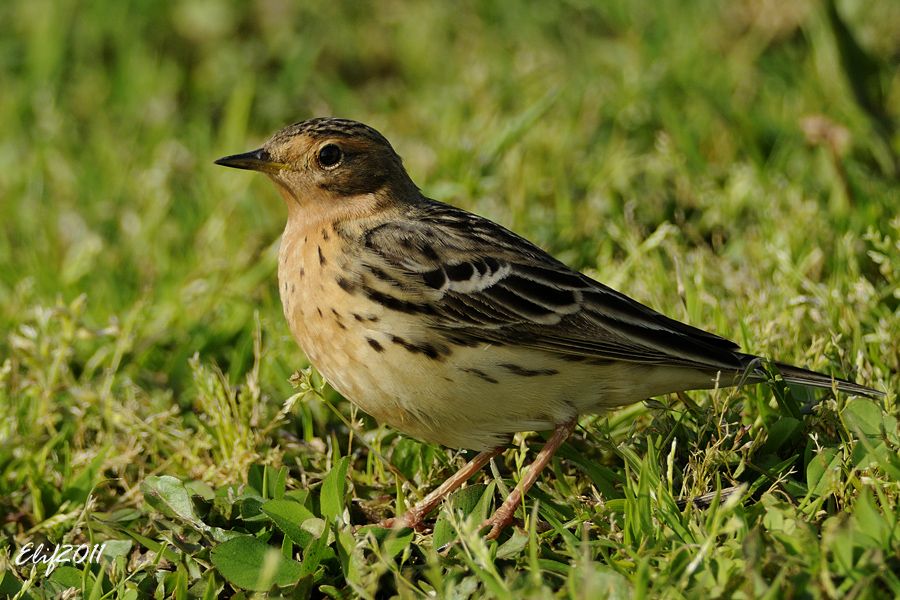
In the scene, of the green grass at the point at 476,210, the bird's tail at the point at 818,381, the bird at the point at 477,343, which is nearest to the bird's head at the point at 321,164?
the bird at the point at 477,343

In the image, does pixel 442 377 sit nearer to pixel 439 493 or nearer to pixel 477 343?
pixel 477 343

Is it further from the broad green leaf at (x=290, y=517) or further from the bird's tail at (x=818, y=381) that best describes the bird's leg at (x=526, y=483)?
the bird's tail at (x=818, y=381)

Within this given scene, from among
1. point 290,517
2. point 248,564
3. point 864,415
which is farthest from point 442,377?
point 864,415

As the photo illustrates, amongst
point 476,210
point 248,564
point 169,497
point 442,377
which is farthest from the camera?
point 476,210

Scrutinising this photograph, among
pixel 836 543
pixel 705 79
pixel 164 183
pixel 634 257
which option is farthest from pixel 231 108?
pixel 836 543

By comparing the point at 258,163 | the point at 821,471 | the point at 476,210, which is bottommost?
the point at 821,471

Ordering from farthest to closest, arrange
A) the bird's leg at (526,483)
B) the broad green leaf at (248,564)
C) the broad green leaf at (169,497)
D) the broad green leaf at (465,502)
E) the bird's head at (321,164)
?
1. the bird's head at (321,164)
2. the broad green leaf at (169,497)
3. the bird's leg at (526,483)
4. the broad green leaf at (465,502)
5. the broad green leaf at (248,564)

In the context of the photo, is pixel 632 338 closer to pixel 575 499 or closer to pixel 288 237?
pixel 575 499

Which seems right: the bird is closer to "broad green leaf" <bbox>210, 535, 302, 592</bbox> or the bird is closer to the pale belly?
the pale belly
